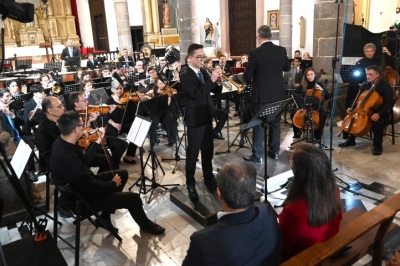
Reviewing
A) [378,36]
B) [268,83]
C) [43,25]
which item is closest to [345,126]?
[268,83]

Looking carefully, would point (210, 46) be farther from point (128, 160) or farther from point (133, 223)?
point (133, 223)

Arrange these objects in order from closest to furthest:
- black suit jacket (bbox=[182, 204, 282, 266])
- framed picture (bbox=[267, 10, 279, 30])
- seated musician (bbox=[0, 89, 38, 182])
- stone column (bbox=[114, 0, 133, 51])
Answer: black suit jacket (bbox=[182, 204, 282, 266])
seated musician (bbox=[0, 89, 38, 182])
framed picture (bbox=[267, 10, 279, 30])
stone column (bbox=[114, 0, 133, 51])

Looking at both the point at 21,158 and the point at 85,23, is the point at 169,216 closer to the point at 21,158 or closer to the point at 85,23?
the point at 21,158

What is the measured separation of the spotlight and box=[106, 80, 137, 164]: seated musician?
2.92 m

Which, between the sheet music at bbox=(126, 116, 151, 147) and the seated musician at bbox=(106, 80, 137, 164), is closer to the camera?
the sheet music at bbox=(126, 116, 151, 147)

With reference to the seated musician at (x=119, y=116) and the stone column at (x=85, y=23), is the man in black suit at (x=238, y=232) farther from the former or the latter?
the stone column at (x=85, y=23)

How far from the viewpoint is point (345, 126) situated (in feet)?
17.0

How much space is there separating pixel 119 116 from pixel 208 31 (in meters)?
10.0

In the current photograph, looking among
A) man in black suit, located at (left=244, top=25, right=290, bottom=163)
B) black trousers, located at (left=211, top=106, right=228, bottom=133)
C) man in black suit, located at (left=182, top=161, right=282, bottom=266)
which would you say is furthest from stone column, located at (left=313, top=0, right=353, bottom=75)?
man in black suit, located at (left=182, top=161, right=282, bottom=266)

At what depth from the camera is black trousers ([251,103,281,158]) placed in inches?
183

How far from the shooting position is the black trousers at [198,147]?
383 cm

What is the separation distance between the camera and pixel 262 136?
476 centimetres

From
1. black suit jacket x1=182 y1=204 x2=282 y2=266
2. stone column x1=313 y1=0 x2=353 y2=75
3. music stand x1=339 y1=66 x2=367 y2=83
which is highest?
stone column x1=313 y1=0 x2=353 y2=75

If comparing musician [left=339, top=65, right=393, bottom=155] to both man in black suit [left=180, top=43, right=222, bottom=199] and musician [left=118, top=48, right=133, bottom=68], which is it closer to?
man in black suit [left=180, top=43, right=222, bottom=199]
